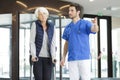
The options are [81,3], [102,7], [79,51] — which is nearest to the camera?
[79,51]

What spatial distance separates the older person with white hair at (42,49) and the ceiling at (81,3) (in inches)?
146

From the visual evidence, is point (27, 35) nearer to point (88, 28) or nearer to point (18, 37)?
point (18, 37)

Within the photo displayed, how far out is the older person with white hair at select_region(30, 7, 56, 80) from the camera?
10.6ft

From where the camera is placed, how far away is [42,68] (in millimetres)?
3271

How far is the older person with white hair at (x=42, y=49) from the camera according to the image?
127 inches

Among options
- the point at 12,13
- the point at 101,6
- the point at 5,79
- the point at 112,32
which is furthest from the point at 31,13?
the point at 112,32

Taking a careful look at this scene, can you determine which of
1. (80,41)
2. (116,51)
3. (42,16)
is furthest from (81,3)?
(80,41)

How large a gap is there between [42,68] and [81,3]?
199 inches

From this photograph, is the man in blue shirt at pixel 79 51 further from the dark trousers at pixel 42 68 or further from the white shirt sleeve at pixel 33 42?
the white shirt sleeve at pixel 33 42

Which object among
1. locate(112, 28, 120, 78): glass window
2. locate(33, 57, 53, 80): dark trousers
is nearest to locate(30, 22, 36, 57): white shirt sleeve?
locate(33, 57, 53, 80): dark trousers

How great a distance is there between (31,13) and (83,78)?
423 centimetres

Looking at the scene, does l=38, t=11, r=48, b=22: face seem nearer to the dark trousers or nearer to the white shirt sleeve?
the white shirt sleeve

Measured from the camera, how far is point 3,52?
7293 millimetres

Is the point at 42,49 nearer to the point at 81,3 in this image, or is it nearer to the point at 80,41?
the point at 80,41
